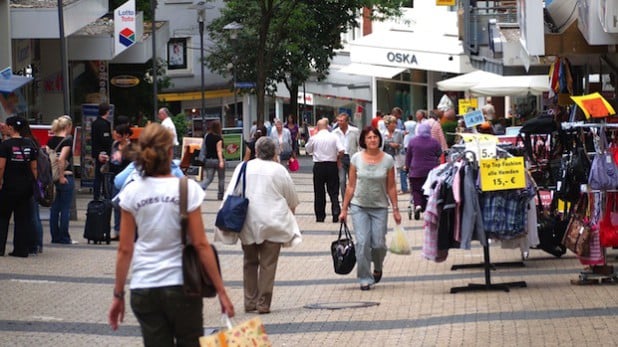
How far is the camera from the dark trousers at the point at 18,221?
16375 millimetres

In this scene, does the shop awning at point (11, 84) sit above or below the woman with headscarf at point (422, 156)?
above

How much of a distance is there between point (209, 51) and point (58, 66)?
2647 centimetres

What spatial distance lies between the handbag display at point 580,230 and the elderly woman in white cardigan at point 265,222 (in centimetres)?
299

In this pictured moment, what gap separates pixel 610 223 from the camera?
1338 centimetres

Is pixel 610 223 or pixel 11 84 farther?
pixel 11 84

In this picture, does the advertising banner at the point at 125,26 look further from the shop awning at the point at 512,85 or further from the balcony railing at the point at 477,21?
the shop awning at the point at 512,85

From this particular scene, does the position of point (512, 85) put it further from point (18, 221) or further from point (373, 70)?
point (373, 70)

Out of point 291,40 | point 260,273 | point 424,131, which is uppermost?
point 291,40

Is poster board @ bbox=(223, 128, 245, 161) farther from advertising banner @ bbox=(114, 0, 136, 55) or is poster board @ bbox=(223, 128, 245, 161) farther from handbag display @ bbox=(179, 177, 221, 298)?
handbag display @ bbox=(179, 177, 221, 298)

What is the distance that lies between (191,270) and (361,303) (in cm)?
599

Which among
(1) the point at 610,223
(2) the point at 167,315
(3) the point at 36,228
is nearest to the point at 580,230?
(1) the point at 610,223

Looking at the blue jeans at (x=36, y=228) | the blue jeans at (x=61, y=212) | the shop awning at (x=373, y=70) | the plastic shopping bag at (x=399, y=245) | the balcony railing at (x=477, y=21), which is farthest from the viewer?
the shop awning at (x=373, y=70)

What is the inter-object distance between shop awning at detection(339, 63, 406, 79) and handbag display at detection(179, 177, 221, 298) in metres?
47.8

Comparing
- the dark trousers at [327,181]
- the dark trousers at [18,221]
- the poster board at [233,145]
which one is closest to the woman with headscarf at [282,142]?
the poster board at [233,145]
